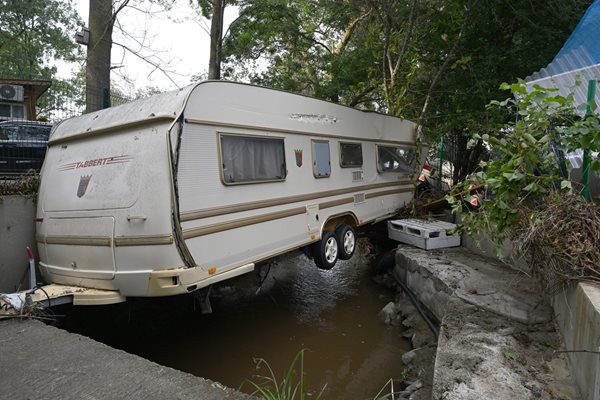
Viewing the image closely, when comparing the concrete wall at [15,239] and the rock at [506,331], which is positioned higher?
the concrete wall at [15,239]

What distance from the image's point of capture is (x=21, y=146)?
23.2ft

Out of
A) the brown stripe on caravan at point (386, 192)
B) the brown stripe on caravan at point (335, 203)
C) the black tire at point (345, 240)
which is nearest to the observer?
the brown stripe on caravan at point (335, 203)

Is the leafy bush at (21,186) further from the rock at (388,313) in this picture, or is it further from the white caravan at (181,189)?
the rock at (388,313)

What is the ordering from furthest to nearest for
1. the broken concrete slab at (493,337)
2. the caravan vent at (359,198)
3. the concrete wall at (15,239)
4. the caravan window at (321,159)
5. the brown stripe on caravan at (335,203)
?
the caravan vent at (359,198) < the brown stripe on caravan at (335,203) < the caravan window at (321,159) < the concrete wall at (15,239) < the broken concrete slab at (493,337)

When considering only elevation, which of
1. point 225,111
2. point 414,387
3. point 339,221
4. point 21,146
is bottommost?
point 414,387

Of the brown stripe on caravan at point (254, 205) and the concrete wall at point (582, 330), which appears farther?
the brown stripe on caravan at point (254, 205)

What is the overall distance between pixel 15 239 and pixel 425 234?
21.2 feet

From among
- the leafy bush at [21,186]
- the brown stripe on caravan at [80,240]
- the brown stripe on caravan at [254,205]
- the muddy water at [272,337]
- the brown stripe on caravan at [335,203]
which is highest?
the leafy bush at [21,186]

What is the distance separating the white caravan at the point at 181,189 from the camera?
4.08m

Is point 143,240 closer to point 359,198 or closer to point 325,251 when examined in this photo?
point 325,251

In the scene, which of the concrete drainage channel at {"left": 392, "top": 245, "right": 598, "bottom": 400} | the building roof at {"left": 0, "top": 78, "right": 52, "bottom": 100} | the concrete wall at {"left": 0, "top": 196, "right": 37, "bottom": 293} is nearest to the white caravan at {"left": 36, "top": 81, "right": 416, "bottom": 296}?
the concrete wall at {"left": 0, "top": 196, "right": 37, "bottom": 293}

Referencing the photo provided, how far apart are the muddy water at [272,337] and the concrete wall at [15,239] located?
0.99m

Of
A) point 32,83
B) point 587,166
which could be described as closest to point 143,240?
point 587,166

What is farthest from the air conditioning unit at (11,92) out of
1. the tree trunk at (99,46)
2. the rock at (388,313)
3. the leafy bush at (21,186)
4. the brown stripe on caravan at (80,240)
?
the rock at (388,313)
